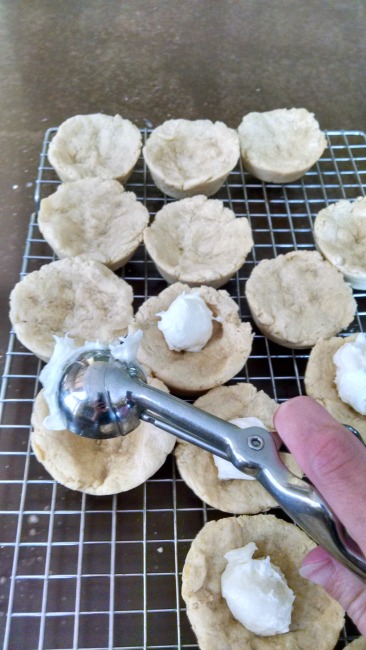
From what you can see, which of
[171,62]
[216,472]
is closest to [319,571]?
[216,472]

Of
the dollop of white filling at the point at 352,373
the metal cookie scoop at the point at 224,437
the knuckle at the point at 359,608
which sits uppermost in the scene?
the metal cookie scoop at the point at 224,437

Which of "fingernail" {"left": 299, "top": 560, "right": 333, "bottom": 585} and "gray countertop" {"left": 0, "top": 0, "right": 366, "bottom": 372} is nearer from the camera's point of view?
"fingernail" {"left": 299, "top": 560, "right": 333, "bottom": 585}

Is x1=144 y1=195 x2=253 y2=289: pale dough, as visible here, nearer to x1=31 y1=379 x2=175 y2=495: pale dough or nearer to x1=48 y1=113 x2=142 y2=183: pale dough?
x1=48 y1=113 x2=142 y2=183: pale dough

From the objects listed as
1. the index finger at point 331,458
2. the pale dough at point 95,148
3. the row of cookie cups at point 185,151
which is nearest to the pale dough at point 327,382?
the index finger at point 331,458

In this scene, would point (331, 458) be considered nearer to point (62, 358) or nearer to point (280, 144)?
point (62, 358)

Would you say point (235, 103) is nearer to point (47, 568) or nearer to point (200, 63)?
point (200, 63)

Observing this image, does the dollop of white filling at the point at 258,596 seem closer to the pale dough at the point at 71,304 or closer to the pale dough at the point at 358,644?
the pale dough at the point at 358,644

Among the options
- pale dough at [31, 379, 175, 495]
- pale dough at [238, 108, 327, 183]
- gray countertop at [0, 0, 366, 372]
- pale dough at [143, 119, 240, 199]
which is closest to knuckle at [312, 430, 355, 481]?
pale dough at [31, 379, 175, 495]
